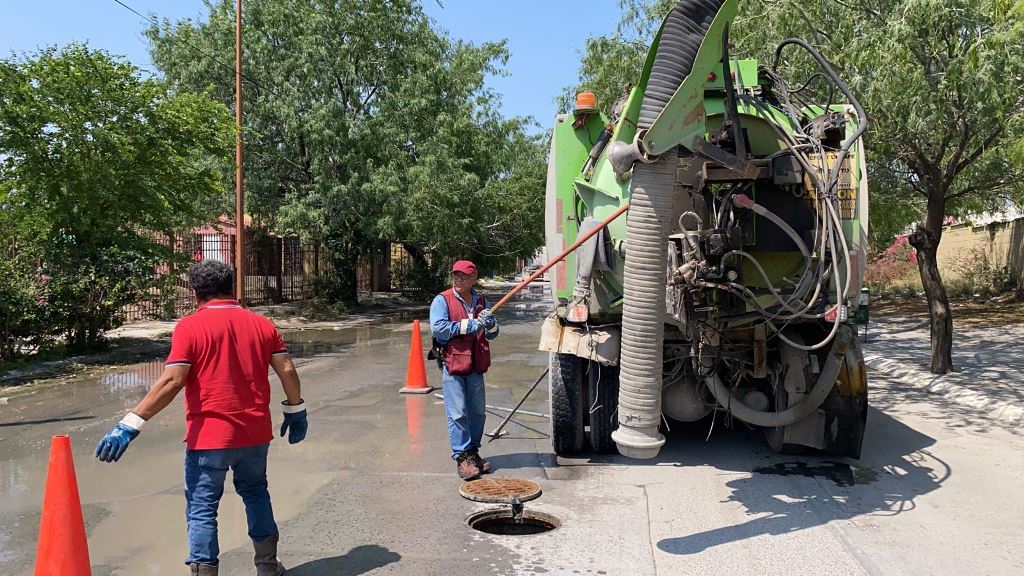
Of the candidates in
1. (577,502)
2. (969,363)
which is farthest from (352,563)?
(969,363)

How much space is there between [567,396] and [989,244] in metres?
18.9

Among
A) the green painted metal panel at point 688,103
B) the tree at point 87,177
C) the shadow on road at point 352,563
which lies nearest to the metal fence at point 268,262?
the tree at point 87,177

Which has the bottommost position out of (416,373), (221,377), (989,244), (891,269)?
(416,373)

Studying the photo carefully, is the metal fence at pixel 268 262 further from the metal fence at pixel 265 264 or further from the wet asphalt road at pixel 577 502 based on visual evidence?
the wet asphalt road at pixel 577 502

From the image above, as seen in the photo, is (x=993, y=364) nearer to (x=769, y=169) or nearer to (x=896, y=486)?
(x=896, y=486)

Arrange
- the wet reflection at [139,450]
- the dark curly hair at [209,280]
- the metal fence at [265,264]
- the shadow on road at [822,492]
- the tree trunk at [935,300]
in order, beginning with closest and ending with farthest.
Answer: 1. the dark curly hair at [209,280]
2. the wet reflection at [139,450]
3. the shadow on road at [822,492]
4. the tree trunk at [935,300]
5. the metal fence at [265,264]

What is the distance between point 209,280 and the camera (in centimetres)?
404

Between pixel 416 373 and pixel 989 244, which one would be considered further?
pixel 989 244

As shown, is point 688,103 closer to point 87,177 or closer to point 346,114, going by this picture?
point 87,177

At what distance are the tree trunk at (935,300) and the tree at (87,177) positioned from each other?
11387 mm

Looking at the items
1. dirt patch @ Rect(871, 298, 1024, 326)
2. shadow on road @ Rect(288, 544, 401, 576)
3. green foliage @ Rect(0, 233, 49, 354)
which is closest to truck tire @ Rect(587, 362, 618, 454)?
shadow on road @ Rect(288, 544, 401, 576)

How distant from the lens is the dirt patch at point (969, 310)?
1550cm

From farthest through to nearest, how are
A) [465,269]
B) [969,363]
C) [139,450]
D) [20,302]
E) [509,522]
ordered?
1. [20,302]
2. [969,363]
3. [139,450]
4. [465,269]
5. [509,522]

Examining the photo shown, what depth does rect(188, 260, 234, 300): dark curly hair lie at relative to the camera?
13.2ft
